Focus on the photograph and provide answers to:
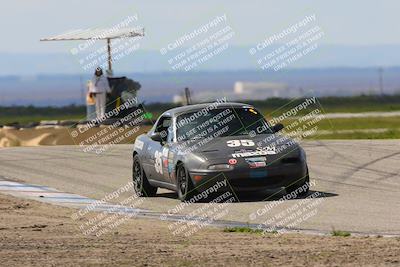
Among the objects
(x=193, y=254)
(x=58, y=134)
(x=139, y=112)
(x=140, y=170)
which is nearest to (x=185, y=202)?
(x=140, y=170)

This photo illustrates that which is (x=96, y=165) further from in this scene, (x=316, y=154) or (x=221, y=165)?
(x=221, y=165)

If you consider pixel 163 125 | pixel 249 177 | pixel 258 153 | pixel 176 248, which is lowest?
pixel 249 177

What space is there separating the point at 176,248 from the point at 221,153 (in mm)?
5336

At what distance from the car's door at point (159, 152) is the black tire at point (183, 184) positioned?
0.45 m

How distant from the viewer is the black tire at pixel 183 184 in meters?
15.8

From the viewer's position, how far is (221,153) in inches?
622

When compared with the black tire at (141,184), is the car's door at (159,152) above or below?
above

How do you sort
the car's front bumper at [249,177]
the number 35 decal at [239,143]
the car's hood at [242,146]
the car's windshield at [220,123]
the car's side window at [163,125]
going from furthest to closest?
1. the car's side window at [163,125]
2. the car's windshield at [220,123]
3. the number 35 decal at [239,143]
4. the car's hood at [242,146]
5. the car's front bumper at [249,177]

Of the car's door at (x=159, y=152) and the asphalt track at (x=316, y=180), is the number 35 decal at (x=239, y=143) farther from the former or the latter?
the car's door at (x=159, y=152)

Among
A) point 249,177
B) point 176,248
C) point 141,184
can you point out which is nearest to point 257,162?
point 249,177

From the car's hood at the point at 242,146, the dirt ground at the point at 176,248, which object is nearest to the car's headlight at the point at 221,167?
the car's hood at the point at 242,146

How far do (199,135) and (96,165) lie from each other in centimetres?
689

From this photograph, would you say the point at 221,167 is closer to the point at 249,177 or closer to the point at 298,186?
the point at 249,177

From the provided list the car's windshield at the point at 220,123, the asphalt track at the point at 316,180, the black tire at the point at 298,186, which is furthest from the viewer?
the car's windshield at the point at 220,123
